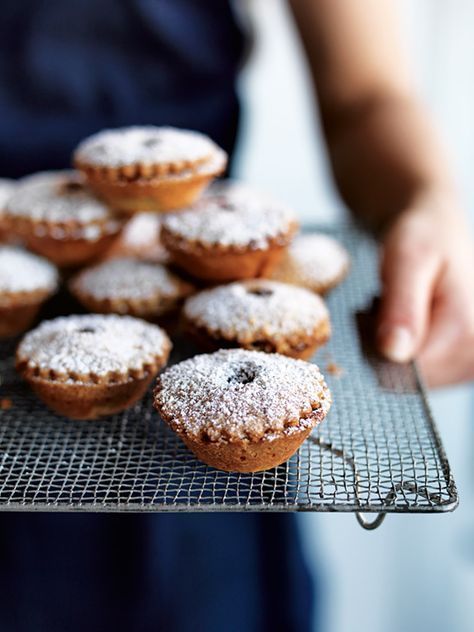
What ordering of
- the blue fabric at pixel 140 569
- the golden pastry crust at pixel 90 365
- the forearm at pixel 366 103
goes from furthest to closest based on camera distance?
the forearm at pixel 366 103
the blue fabric at pixel 140 569
the golden pastry crust at pixel 90 365

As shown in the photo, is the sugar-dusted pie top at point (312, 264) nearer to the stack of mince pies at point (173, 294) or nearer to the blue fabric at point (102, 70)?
the stack of mince pies at point (173, 294)

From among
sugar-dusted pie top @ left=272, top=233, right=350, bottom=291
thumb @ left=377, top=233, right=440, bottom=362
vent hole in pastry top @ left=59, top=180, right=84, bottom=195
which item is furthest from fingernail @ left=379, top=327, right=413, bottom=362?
vent hole in pastry top @ left=59, top=180, right=84, bottom=195

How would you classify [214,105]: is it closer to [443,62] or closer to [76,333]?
[76,333]

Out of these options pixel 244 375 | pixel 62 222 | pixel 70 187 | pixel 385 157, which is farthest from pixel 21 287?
pixel 385 157

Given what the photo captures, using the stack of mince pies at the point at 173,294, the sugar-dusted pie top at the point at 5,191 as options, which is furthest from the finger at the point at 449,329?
the sugar-dusted pie top at the point at 5,191

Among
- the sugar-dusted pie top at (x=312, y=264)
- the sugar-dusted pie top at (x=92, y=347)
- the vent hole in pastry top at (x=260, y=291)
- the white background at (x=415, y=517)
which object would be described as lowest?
the white background at (x=415, y=517)

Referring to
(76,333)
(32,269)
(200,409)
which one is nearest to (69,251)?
(32,269)
